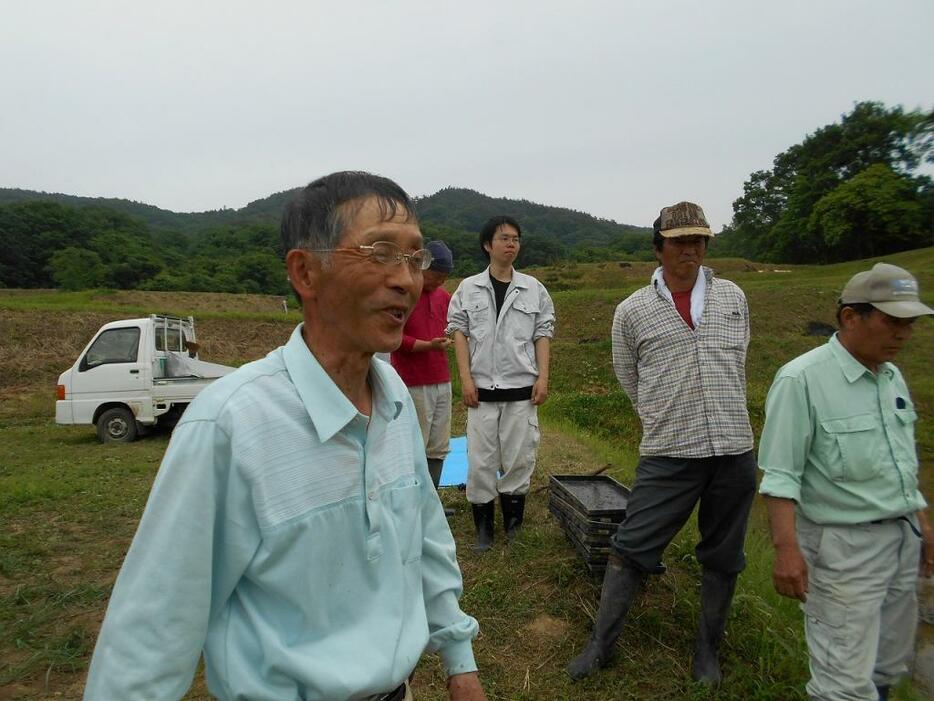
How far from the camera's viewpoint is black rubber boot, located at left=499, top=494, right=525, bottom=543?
4.18 metres

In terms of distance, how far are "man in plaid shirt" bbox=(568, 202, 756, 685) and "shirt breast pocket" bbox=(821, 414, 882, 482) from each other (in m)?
0.46

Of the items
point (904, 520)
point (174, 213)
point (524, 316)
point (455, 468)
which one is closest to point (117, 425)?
point (455, 468)

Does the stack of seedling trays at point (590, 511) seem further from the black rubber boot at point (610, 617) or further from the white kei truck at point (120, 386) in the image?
the white kei truck at point (120, 386)

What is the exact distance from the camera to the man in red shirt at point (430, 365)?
13.9 ft

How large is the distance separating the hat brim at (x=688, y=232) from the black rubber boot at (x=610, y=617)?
139cm

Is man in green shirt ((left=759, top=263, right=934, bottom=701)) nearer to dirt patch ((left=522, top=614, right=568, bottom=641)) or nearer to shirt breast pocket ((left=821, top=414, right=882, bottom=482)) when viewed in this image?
shirt breast pocket ((left=821, top=414, right=882, bottom=482))

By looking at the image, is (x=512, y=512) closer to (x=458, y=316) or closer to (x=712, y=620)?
(x=458, y=316)

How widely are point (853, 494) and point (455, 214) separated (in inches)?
3415

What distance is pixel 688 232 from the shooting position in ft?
9.00

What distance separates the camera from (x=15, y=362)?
1694cm

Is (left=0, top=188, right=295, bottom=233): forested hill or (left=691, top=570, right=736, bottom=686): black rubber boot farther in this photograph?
(left=0, top=188, right=295, bottom=233): forested hill

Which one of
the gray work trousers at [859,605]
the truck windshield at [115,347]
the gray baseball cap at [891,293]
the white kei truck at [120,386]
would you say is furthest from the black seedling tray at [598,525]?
the truck windshield at [115,347]

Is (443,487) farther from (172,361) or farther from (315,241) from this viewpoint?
(172,361)

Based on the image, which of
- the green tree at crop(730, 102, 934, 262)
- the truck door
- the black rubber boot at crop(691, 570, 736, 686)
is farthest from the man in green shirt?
the green tree at crop(730, 102, 934, 262)
